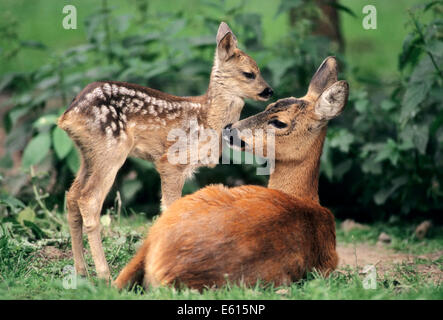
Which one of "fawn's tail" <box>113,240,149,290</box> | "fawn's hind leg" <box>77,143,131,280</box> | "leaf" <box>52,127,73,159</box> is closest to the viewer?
"fawn's tail" <box>113,240,149,290</box>

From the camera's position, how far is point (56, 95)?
306 inches

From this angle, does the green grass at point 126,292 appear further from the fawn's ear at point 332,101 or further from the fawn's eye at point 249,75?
the fawn's eye at point 249,75

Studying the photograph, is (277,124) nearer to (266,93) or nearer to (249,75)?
(266,93)

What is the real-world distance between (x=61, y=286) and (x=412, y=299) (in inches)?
88.1

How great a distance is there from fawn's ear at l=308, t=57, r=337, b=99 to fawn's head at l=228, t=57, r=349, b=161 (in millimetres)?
160

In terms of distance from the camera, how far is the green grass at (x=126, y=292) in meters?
3.88

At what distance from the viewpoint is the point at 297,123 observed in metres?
4.82

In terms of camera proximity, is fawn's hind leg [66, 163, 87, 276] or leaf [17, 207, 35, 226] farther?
leaf [17, 207, 35, 226]

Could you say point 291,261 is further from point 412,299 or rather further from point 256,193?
point 412,299

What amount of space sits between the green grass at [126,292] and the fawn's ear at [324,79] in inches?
55.6

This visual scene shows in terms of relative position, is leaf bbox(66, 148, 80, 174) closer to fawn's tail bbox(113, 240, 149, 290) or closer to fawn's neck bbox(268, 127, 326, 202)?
fawn's neck bbox(268, 127, 326, 202)

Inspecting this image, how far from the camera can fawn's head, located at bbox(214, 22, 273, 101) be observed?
5512 millimetres

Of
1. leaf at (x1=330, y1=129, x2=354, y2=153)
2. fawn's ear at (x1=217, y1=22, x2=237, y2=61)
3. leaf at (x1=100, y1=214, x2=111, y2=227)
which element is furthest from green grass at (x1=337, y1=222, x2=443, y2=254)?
leaf at (x1=100, y1=214, x2=111, y2=227)
